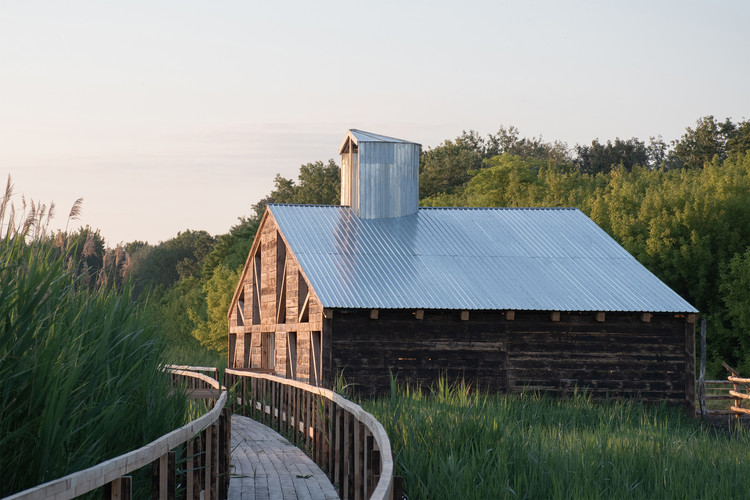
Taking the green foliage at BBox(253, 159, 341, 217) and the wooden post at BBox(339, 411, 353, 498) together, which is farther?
the green foliage at BBox(253, 159, 341, 217)

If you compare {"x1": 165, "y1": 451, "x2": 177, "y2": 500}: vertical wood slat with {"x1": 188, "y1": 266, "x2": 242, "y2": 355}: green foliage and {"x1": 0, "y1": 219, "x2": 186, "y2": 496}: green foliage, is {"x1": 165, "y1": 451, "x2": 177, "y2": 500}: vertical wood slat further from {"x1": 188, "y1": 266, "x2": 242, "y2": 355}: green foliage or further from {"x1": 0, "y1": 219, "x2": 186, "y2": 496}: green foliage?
{"x1": 188, "y1": 266, "x2": 242, "y2": 355}: green foliage

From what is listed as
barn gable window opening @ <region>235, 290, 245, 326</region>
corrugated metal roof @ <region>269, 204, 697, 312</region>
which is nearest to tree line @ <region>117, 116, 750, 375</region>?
barn gable window opening @ <region>235, 290, 245, 326</region>

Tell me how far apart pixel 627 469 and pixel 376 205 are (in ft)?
58.6

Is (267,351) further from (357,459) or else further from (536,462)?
(536,462)

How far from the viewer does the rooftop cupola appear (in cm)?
2638

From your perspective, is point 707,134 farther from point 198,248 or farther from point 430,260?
point 430,260

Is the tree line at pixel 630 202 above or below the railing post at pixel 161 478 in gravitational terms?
above

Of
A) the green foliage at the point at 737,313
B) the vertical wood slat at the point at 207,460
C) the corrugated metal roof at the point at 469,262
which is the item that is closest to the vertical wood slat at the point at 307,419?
the vertical wood slat at the point at 207,460

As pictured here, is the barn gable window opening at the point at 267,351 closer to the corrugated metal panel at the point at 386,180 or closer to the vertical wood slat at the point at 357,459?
the corrugated metal panel at the point at 386,180

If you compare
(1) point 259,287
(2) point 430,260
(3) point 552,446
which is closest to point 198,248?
(1) point 259,287

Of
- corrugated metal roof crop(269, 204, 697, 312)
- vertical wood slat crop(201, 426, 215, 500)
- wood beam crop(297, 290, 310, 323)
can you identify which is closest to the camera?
vertical wood slat crop(201, 426, 215, 500)

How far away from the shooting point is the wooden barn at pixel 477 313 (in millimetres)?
20828

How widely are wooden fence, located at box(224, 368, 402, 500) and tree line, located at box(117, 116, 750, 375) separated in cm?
264

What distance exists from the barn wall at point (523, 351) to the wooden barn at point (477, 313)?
0.9 inches
